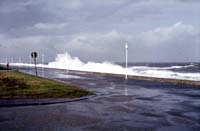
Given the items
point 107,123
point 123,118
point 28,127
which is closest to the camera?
point 28,127

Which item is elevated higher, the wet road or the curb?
the curb

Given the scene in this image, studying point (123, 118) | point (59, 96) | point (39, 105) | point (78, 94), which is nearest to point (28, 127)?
point (123, 118)

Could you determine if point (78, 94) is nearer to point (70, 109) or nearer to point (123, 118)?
point (70, 109)

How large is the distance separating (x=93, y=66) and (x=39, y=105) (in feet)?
328

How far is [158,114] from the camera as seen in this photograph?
17.2 metres

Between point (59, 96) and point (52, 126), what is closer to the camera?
point (52, 126)

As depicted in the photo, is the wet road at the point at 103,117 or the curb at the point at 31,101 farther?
the curb at the point at 31,101

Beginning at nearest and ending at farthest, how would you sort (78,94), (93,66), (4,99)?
(4,99), (78,94), (93,66)

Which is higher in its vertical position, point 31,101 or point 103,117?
point 31,101

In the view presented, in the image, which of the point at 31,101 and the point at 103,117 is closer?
the point at 103,117

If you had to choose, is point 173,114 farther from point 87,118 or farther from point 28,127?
point 28,127

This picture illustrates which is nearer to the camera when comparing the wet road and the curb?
the wet road

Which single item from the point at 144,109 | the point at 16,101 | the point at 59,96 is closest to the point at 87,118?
the point at 144,109

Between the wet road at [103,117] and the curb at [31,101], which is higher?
the curb at [31,101]
